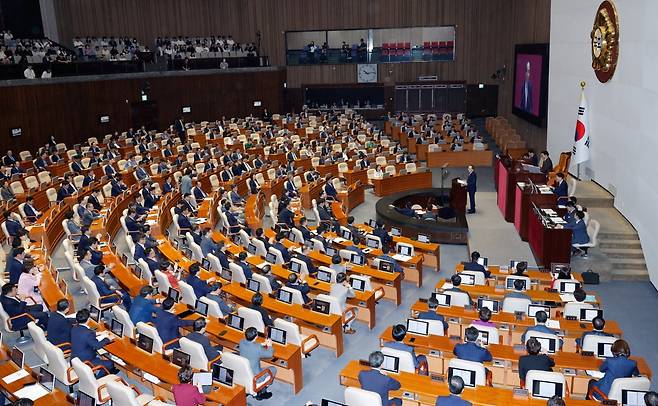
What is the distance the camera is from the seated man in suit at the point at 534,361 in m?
8.80

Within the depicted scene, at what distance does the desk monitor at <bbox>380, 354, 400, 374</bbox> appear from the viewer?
916 cm

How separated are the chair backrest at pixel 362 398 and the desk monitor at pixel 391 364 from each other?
4.09ft

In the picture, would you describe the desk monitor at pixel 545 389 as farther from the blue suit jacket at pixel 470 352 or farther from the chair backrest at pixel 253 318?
the chair backrest at pixel 253 318

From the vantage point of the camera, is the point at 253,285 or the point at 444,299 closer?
the point at 444,299

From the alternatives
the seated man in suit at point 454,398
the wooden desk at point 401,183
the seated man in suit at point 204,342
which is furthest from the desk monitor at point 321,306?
the wooden desk at point 401,183

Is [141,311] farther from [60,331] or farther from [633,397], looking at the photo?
[633,397]

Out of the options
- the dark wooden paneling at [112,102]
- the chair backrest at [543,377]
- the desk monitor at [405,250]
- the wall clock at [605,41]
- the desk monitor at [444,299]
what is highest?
the wall clock at [605,41]

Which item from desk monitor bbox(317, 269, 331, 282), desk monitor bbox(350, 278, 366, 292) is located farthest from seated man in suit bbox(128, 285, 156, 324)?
desk monitor bbox(350, 278, 366, 292)

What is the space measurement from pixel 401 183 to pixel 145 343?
50.7ft

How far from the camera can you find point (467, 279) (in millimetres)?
12805

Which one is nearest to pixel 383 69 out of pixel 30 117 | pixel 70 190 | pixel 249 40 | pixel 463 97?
pixel 463 97

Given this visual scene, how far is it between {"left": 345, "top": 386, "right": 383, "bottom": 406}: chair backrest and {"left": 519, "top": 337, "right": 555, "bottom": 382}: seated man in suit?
229 centimetres

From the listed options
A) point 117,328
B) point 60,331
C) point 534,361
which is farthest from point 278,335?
point 534,361

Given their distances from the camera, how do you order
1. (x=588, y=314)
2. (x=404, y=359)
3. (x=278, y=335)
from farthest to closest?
(x=588, y=314)
(x=278, y=335)
(x=404, y=359)
